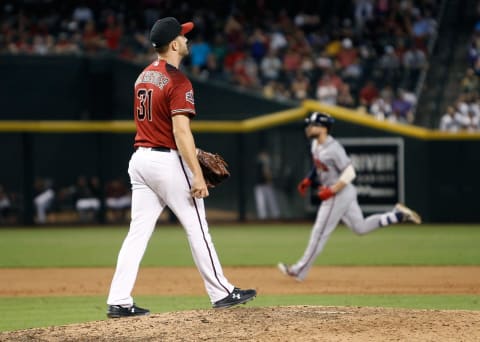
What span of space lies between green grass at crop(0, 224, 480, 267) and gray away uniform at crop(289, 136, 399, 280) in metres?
2.37

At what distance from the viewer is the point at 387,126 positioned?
64.8 feet

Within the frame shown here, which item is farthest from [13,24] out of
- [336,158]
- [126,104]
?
[336,158]

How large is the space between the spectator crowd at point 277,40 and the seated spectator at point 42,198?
4.47 meters

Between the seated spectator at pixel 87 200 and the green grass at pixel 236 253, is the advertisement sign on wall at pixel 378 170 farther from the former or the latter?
the seated spectator at pixel 87 200

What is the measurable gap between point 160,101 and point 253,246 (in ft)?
29.4

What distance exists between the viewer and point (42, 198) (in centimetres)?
1978

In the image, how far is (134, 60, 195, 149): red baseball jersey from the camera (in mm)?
6785

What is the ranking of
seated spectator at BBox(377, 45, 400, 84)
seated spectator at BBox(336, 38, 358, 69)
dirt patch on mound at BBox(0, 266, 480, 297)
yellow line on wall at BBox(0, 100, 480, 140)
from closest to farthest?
dirt patch on mound at BBox(0, 266, 480, 297)
yellow line on wall at BBox(0, 100, 480, 140)
seated spectator at BBox(377, 45, 400, 84)
seated spectator at BBox(336, 38, 358, 69)

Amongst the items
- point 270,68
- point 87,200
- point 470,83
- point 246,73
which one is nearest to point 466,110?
point 470,83

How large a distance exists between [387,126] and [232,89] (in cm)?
434

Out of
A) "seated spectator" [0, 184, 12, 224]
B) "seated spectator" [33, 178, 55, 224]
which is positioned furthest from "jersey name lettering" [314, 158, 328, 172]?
"seated spectator" [0, 184, 12, 224]

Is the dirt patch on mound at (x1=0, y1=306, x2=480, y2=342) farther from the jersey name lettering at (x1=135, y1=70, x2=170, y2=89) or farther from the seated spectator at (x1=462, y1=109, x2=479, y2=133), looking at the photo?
the seated spectator at (x1=462, y1=109, x2=479, y2=133)

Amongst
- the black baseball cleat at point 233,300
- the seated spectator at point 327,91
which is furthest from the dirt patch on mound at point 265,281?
the seated spectator at point 327,91

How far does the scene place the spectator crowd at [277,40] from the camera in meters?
22.6
